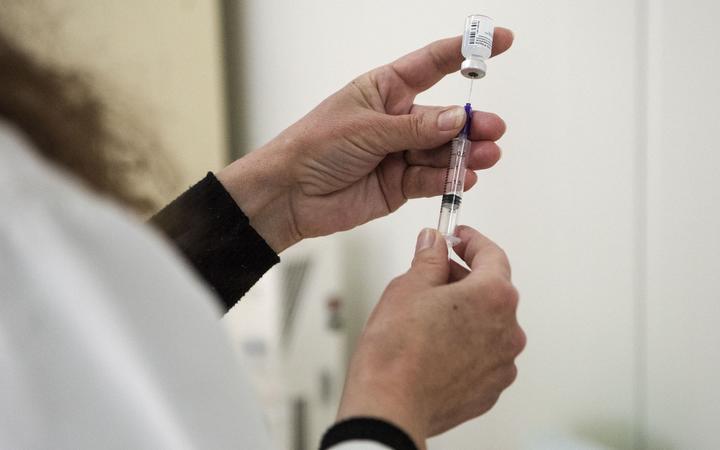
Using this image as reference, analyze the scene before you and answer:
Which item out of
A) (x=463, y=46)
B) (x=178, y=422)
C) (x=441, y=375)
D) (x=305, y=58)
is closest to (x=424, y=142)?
(x=463, y=46)

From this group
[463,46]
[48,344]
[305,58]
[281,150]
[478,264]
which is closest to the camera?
[48,344]

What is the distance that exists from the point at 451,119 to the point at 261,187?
279mm

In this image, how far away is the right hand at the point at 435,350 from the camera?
20.4 inches

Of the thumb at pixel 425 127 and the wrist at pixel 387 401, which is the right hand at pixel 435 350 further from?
the thumb at pixel 425 127

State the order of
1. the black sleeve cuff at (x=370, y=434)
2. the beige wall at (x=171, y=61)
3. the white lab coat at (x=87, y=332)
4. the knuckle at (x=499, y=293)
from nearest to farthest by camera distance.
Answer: the white lab coat at (x=87, y=332)
the black sleeve cuff at (x=370, y=434)
the knuckle at (x=499, y=293)
the beige wall at (x=171, y=61)

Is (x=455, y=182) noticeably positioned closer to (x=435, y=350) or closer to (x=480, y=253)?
(x=480, y=253)

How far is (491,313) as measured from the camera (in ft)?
1.96

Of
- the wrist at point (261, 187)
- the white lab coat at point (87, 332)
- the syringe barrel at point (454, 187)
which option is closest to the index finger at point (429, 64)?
the syringe barrel at point (454, 187)

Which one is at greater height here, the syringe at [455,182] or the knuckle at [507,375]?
the syringe at [455,182]

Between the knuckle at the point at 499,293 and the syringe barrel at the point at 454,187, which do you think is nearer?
the knuckle at the point at 499,293

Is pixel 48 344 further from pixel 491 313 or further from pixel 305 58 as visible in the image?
pixel 305 58

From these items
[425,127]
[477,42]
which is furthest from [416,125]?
[477,42]

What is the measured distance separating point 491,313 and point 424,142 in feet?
0.96

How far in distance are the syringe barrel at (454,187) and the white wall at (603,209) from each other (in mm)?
182
